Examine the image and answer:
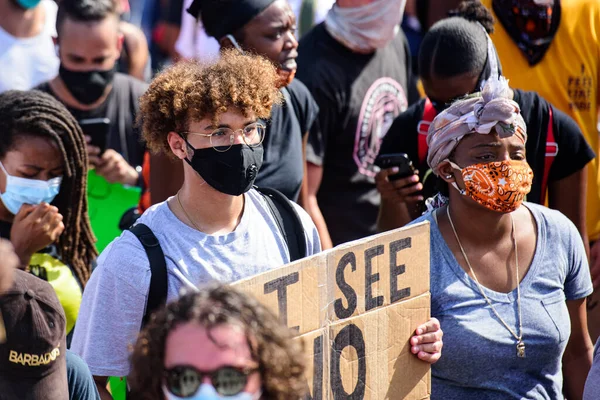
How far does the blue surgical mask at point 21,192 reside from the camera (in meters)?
4.20

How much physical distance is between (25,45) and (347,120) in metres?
2.07

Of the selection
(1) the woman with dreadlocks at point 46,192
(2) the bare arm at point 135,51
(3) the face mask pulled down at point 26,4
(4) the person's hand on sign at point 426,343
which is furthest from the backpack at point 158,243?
(2) the bare arm at point 135,51

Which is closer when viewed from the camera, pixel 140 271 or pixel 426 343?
pixel 140 271

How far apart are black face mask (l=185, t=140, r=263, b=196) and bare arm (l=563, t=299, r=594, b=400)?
50.7 inches

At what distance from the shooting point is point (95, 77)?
5.66 meters

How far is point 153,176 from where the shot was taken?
4.35m

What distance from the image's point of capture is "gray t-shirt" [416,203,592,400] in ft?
11.3

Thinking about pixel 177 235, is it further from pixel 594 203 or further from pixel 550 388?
pixel 594 203

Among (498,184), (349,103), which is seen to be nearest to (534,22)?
(349,103)

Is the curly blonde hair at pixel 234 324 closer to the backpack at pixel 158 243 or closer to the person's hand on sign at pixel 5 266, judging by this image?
the person's hand on sign at pixel 5 266

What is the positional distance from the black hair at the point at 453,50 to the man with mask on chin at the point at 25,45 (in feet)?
8.47

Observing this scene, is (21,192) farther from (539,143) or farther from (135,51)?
(135,51)

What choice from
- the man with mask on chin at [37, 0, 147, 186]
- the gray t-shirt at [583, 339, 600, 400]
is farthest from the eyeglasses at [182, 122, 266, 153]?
the man with mask on chin at [37, 0, 147, 186]

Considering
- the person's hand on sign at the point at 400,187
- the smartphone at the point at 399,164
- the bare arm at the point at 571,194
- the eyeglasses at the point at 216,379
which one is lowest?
the bare arm at the point at 571,194
